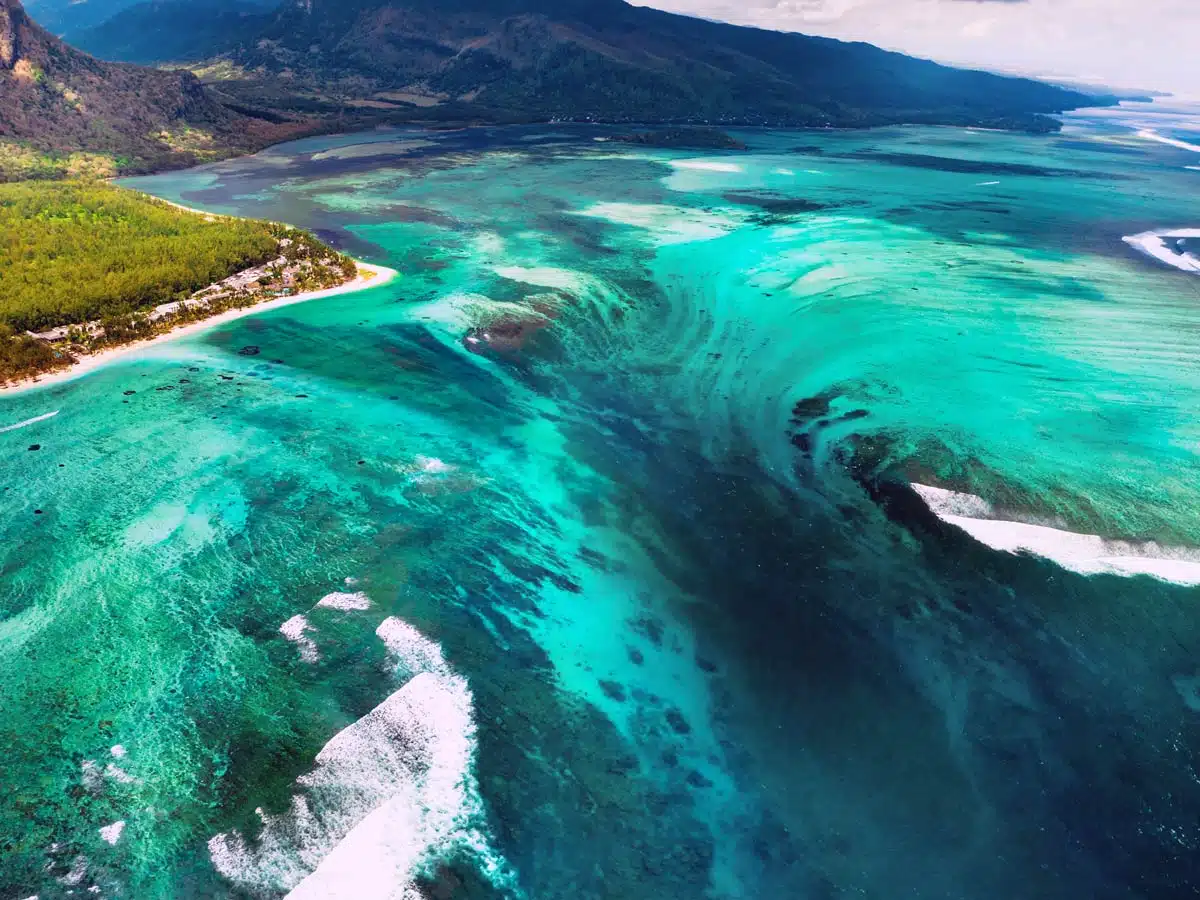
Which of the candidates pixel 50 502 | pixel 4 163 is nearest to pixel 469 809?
pixel 50 502

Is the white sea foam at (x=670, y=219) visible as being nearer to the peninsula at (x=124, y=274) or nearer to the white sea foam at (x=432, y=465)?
the peninsula at (x=124, y=274)

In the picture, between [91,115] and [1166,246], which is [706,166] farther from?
[91,115]

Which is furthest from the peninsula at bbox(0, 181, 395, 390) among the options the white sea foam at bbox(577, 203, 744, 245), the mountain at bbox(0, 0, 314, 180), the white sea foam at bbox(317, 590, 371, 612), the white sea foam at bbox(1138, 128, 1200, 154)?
the white sea foam at bbox(1138, 128, 1200, 154)

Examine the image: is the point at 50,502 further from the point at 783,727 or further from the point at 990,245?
the point at 990,245

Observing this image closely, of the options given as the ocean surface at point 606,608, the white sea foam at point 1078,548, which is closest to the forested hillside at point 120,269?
the ocean surface at point 606,608

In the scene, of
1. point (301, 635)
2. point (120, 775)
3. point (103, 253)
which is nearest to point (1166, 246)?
point (301, 635)
